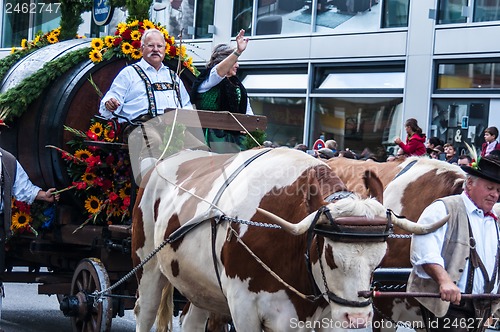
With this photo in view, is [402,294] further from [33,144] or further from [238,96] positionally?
[33,144]

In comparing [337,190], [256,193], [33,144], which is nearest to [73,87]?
[33,144]

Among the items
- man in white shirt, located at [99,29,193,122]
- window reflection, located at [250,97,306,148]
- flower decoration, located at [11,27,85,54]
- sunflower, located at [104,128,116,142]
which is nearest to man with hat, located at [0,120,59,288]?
sunflower, located at [104,128,116,142]

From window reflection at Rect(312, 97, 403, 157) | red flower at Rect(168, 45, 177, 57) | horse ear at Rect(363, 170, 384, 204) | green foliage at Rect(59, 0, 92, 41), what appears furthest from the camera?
window reflection at Rect(312, 97, 403, 157)

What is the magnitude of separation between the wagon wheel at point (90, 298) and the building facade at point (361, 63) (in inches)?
363

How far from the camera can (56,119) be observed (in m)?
8.12

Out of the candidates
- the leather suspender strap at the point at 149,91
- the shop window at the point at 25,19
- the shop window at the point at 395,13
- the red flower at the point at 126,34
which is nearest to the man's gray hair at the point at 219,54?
the leather suspender strap at the point at 149,91

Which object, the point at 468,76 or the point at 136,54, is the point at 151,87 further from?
the point at 468,76

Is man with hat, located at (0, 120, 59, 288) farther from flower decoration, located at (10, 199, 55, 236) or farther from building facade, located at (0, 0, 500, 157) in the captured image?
building facade, located at (0, 0, 500, 157)

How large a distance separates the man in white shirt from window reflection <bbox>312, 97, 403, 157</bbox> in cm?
1004

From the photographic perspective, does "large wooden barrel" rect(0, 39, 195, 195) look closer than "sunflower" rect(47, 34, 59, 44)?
Yes

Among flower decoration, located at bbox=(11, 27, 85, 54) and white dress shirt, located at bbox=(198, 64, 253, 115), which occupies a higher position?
flower decoration, located at bbox=(11, 27, 85, 54)

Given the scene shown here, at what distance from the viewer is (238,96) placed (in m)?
7.85

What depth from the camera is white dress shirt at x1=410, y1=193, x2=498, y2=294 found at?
5.06 metres

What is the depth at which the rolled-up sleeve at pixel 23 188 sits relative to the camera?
7.91 m
